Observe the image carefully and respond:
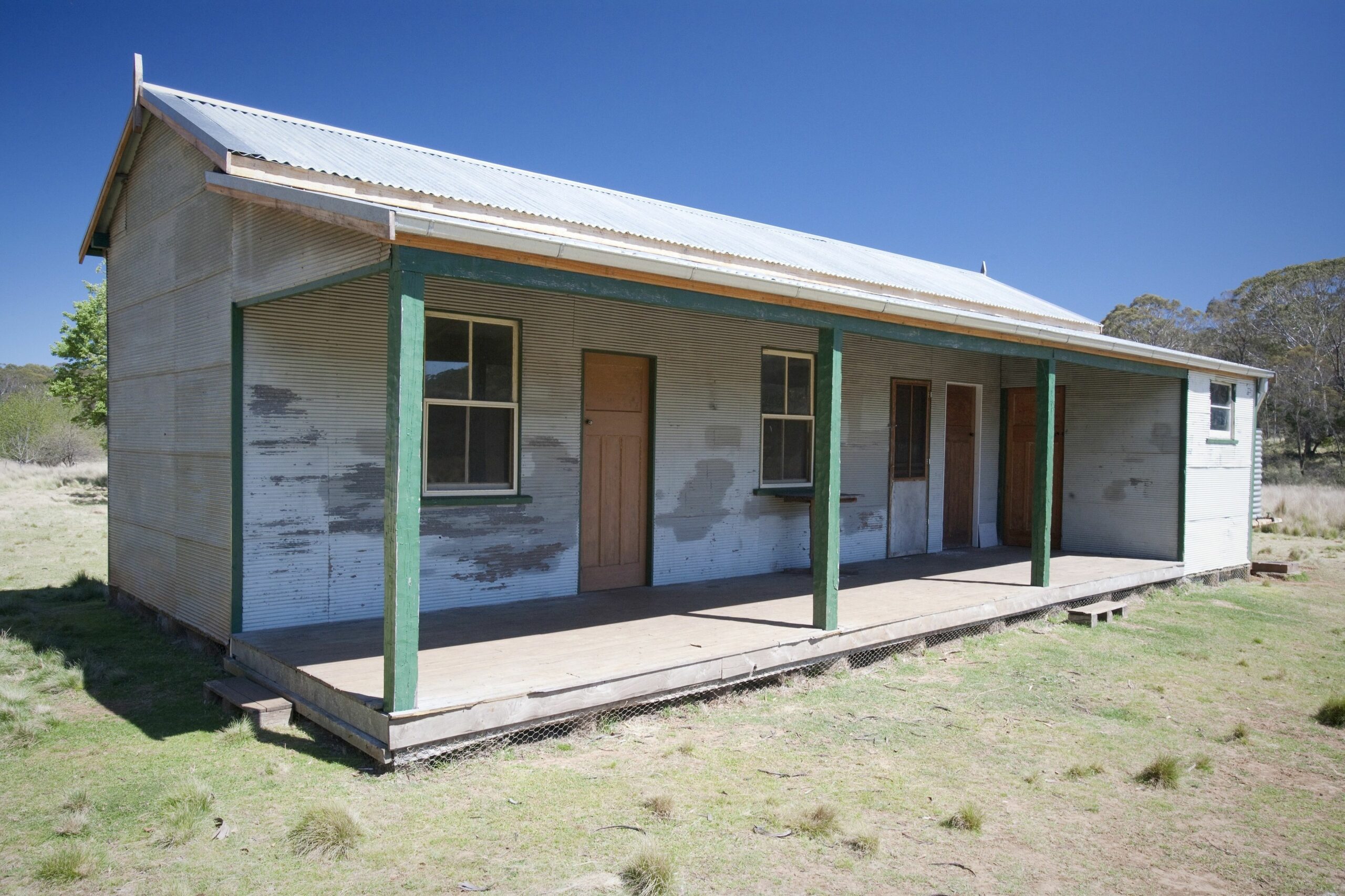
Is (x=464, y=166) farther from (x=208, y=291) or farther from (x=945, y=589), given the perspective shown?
(x=945, y=589)

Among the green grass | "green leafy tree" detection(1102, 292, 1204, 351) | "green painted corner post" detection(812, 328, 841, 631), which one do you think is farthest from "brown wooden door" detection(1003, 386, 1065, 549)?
"green leafy tree" detection(1102, 292, 1204, 351)

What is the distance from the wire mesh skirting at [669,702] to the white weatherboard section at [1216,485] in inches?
139

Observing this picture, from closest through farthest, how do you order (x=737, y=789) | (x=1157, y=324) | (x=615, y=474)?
(x=737, y=789) → (x=615, y=474) → (x=1157, y=324)

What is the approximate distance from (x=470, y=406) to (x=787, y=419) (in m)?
3.59

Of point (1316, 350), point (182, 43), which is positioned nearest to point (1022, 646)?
point (182, 43)

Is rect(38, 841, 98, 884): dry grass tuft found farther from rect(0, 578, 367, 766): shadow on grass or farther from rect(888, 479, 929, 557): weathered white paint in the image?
rect(888, 479, 929, 557): weathered white paint

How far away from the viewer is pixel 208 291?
628 centimetres

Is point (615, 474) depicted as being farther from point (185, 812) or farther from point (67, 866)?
point (67, 866)

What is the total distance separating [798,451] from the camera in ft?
30.1

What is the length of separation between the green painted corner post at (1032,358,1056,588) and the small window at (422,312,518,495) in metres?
4.84

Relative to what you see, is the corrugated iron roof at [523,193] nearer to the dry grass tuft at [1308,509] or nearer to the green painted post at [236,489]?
the green painted post at [236,489]

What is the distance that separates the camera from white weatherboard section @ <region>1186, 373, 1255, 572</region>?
10438 mm

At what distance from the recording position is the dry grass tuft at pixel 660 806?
3811mm

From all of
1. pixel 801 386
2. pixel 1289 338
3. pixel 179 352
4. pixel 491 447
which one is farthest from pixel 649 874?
pixel 1289 338
